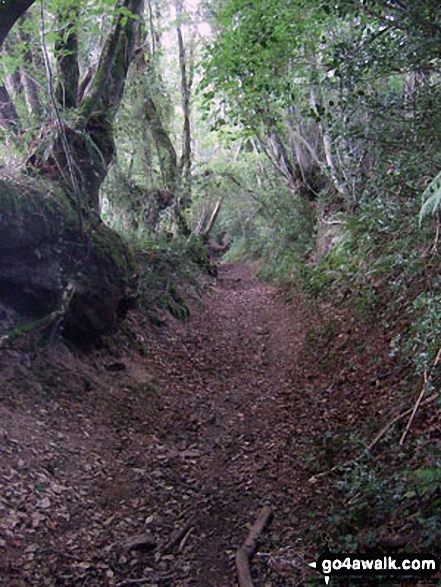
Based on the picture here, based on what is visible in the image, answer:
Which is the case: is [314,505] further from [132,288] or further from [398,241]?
[132,288]

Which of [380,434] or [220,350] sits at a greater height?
[380,434]

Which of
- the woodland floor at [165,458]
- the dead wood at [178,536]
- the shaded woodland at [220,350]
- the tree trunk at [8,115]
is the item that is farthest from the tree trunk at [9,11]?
the dead wood at [178,536]

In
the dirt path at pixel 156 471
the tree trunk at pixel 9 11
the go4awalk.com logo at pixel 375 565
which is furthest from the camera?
the tree trunk at pixel 9 11

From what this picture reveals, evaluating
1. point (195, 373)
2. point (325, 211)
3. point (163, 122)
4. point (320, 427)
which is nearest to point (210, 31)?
point (163, 122)

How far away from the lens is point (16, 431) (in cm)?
524

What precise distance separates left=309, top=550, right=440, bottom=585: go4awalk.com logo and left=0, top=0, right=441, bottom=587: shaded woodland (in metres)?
0.09

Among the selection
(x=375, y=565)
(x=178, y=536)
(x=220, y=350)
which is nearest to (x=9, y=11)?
(x=178, y=536)

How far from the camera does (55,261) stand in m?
7.26

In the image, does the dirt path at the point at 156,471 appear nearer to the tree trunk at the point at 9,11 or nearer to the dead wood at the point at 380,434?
the dead wood at the point at 380,434

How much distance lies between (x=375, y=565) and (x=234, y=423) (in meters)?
3.33

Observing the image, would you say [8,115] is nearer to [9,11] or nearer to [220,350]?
[9,11]

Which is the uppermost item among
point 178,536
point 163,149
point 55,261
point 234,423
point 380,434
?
point 163,149

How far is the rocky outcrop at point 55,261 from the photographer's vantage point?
22.1 feet

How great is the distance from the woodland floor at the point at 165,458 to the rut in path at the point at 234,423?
20 millimetres
